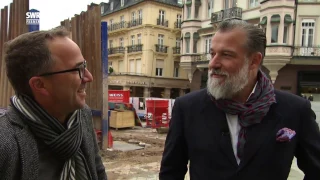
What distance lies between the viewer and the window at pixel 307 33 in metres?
20.5

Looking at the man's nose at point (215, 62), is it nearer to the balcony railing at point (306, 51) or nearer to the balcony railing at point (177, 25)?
the balcony railing at point (306, 51)

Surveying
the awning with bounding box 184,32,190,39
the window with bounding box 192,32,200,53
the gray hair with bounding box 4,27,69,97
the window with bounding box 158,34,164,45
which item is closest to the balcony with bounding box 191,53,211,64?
the window with bounding box 192,32,200,53

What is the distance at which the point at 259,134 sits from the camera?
2012 millimetres

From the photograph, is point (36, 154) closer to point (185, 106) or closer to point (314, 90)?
point (185, 106)

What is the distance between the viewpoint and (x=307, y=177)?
7.02 feet

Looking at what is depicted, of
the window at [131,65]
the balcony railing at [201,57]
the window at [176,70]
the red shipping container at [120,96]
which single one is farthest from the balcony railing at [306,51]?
the window at [131,65]

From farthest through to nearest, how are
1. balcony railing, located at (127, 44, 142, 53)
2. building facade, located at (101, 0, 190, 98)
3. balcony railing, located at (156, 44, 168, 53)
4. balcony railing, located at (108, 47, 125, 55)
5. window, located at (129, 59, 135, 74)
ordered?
balcony railing, located at (108, 47, 125, 55) → window, located at (129, 59, 135, 74) → balcony railing, located at (127, 44, 142, 53) → balcony railing, located at (156, 44, 168, 53) → building facade, located at (101, 0, 190, 98)

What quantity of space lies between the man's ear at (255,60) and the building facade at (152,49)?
28.7 metres

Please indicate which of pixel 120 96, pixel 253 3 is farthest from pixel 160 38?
pixel 120 96

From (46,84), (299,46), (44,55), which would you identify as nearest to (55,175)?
(46,84)

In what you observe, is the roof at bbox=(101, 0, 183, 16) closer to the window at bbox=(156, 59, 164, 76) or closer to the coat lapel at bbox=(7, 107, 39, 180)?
the window at bbox=(156, 59, 164, 76)

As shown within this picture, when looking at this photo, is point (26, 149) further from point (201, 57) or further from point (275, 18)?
point (201, 57)

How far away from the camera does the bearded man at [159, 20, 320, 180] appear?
1991 millimetres

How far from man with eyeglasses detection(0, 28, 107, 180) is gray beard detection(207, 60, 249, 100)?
34.4 inches
